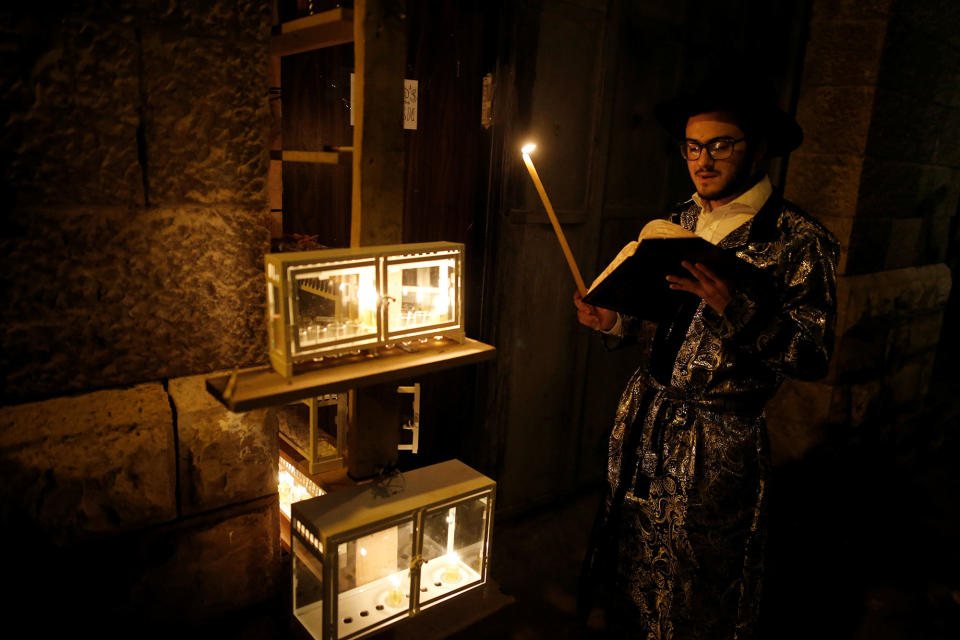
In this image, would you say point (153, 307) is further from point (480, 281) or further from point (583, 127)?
point (583, 127)

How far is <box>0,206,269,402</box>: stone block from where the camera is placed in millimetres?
2051

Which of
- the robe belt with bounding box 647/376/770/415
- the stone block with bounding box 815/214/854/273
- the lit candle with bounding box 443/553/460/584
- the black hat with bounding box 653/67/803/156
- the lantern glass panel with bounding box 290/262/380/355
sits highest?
the black hat with bounding box 653/67/803/156

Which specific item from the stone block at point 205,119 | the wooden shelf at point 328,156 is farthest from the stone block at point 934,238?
the stone block at point 205,119

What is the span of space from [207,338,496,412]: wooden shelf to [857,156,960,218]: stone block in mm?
3762

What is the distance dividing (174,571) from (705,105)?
9.54 feet

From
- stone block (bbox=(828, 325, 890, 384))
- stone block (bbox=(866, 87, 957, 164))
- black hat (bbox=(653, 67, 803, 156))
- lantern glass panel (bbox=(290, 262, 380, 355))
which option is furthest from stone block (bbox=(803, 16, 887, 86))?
lantern glass panel (bbox=(290, 262, 380, 355))

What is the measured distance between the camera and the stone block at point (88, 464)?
6.81 feet

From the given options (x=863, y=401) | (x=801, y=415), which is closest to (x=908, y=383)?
(x=863, y=401)

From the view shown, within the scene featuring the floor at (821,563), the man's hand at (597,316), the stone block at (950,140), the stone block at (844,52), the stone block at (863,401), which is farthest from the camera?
the stone block at (950,140)

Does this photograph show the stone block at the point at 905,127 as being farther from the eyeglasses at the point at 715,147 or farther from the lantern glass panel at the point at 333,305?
the lantern glass panel at the point at 333,305

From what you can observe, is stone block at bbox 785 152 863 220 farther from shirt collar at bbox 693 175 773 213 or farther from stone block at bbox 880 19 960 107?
shirt collar at bbox 693 175 773 213

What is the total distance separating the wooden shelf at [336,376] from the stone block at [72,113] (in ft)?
2.45

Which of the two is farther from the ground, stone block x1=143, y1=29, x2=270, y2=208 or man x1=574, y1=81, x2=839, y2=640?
stone block x1=143, y1=29, x2=270, y2=208

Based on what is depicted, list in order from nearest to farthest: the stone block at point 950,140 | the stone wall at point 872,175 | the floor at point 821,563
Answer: the floor at point 821,563, the stone wall at point 872,175, the stone block at point 950,140
